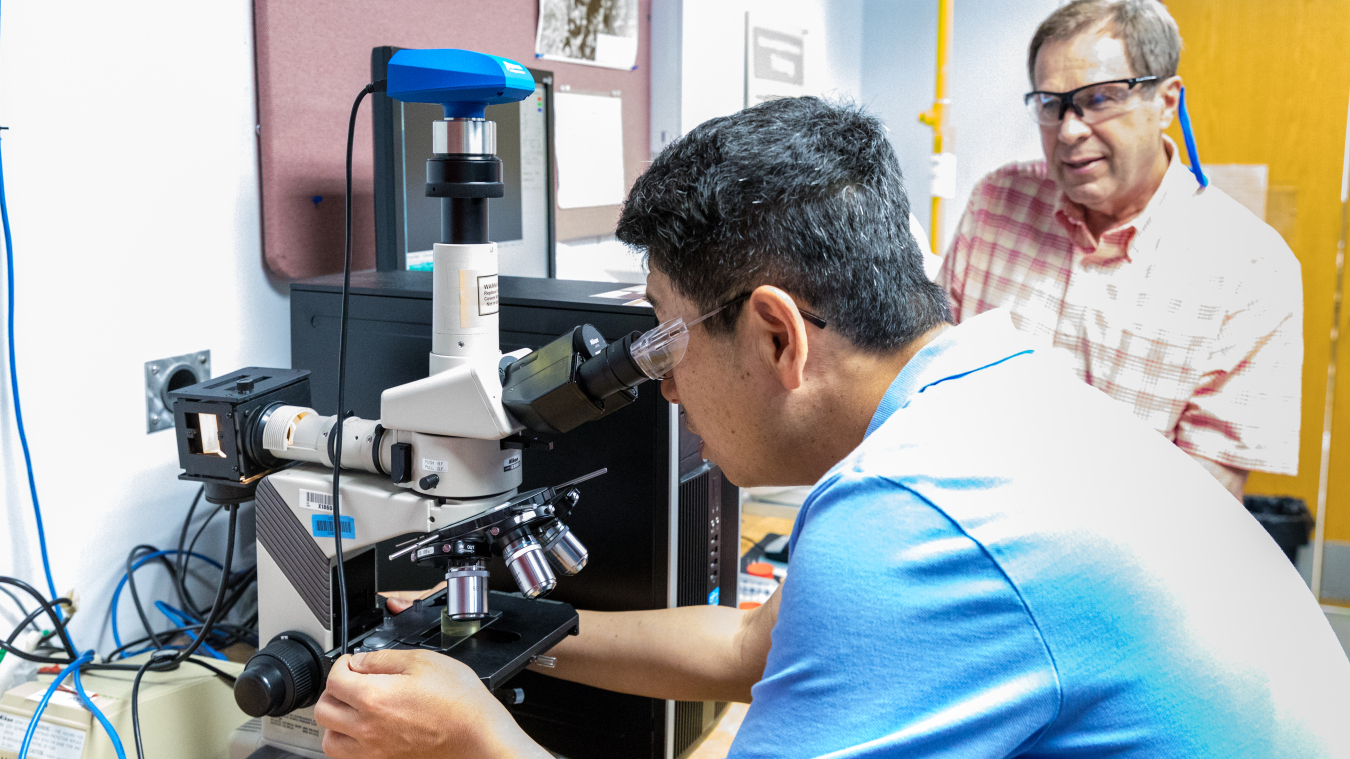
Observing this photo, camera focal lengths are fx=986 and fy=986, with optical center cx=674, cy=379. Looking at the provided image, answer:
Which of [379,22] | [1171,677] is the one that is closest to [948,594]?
[1171,677]

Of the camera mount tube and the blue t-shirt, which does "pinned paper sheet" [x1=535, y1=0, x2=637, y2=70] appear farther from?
the blue t-shirt

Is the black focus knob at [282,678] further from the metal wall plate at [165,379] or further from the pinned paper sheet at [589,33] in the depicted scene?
the pinned paper sheet at [589,33]

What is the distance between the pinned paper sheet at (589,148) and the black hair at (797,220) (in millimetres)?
1312

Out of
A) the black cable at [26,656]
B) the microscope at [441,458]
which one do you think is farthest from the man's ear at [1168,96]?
the black cable at [26,656]

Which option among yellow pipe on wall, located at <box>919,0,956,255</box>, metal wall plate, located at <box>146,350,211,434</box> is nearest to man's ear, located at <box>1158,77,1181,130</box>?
yellow pipe on wall, located at <box>919,0,956,255</box>

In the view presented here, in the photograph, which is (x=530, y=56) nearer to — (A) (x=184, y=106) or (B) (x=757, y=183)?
(A) (x=184, y=106)

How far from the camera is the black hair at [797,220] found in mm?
753

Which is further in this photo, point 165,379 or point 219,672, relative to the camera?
point 165,379

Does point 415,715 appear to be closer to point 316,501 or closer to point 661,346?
point 316,501

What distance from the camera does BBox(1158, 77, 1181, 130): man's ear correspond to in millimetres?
1720

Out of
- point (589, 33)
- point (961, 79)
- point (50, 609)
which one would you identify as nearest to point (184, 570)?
point (50, 609)

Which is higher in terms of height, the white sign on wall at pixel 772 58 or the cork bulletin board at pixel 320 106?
the white sign on wall at pixel 772 58

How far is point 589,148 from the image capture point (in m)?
2.17

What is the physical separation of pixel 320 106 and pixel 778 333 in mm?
957
